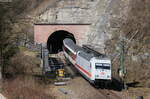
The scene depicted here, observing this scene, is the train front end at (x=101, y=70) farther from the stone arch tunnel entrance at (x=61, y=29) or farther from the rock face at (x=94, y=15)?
the stone arch tunnel entrance at (x=61, y=29)

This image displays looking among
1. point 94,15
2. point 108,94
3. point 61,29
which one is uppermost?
point 94,15

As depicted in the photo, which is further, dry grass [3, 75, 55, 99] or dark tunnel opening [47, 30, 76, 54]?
dark tunnel opening [47, 30, 76, 54]

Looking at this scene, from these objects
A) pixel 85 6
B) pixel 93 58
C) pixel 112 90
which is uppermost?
pixel 85 6

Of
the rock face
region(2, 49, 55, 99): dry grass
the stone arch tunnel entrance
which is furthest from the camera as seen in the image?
the stone arch tunnel entrance

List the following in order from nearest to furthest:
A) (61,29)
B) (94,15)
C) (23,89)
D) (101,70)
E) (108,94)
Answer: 1. (23,89)
2. (108,94)
3. (101,70)
4. (94,15)
5. (61,29)

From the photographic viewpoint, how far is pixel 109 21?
49.1m

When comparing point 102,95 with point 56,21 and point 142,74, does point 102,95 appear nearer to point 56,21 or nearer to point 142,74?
point 142,74

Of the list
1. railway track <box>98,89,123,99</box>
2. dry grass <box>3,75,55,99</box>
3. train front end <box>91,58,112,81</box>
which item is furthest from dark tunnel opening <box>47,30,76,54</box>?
dry grass <box>3,75,55,99</box>

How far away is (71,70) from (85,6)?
528 inches

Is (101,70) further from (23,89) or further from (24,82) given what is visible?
(23,89)

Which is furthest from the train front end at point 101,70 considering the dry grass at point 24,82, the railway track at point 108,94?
the dry grass at point 24,82

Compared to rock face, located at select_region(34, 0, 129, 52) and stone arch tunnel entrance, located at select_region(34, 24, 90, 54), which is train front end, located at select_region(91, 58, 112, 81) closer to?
rock face, located at select_region(34, 0, 129, 52)

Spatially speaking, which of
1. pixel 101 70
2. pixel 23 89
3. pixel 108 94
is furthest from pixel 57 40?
pixel 23 89

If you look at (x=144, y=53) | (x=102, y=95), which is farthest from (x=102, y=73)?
(x=144, y=53)
